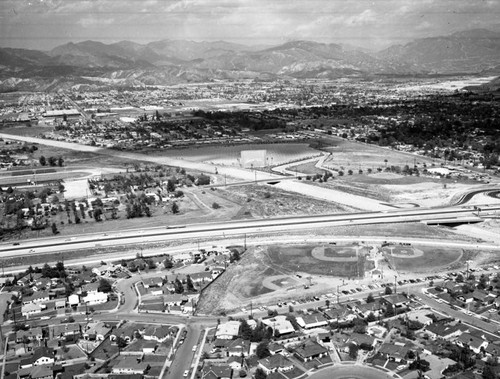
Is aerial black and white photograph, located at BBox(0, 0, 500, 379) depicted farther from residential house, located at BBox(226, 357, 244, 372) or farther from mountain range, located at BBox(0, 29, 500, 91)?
mountain range, located at BBox(0, 29, 500, 91)

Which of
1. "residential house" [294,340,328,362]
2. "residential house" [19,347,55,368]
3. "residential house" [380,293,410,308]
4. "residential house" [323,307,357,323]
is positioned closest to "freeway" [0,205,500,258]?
"residential house" [380,293,410,308]

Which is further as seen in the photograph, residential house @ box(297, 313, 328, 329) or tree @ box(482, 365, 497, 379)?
residential house @ box(297, 313, 328, 329)

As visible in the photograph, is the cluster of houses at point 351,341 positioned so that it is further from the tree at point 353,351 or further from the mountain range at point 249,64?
the mountain range at point 249,64

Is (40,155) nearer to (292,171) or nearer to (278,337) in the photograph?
(292,171)

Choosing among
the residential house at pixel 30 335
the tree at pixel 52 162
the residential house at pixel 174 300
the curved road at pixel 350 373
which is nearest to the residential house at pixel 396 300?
the curved road at pixel 350 373

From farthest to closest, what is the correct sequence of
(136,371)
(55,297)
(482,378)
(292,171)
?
(292,171) < (55,297) < (136,371) < (482,378)

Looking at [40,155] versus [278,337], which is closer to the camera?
[278,337]

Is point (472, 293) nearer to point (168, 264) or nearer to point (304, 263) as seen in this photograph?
point (304, 263)

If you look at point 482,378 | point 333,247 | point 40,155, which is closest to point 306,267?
point 333,247
